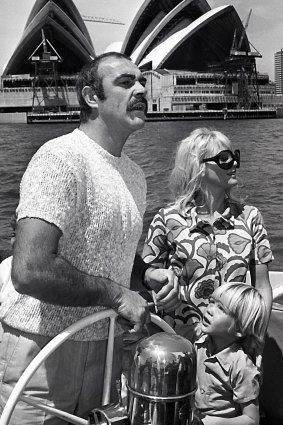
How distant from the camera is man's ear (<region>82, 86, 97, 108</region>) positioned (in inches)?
58.3

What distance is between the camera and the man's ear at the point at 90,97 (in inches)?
58.3

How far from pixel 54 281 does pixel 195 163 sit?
3.29 feet

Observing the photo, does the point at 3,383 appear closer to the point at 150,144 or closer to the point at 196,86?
the point at 150,144

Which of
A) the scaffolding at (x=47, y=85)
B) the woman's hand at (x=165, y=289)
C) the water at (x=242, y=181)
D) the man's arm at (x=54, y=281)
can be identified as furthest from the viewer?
the scaffolding at (x=47, y=85)

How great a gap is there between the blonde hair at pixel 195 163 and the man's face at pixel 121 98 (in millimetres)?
608

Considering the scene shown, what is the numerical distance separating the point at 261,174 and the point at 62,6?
127 ft

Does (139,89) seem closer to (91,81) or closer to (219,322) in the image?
(91,81)

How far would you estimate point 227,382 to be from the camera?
1655 millimetres

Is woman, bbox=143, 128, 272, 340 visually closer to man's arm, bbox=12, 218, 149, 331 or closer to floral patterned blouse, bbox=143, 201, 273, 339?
floral patterned blouse, bbox=143, 201, 273, 339

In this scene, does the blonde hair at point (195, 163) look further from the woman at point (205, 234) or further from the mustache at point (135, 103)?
the mustache at point (135, 103)

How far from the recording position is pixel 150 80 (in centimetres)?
5212

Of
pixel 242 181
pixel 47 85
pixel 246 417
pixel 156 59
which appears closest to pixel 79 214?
pixel 246 417

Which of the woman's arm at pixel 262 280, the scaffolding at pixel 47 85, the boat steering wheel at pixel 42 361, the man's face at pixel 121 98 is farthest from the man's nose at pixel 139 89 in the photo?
the scaffolding at pixel 47 85

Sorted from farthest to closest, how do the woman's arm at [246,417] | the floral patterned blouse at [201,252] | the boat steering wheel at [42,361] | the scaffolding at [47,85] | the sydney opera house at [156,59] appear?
the scaffolding at [47,85]
the sydney opera house at [156,59]
the floral patterned blouse at [201,252]
the woman's arm at [246,417]
the boat steering wheel at [42,361]
